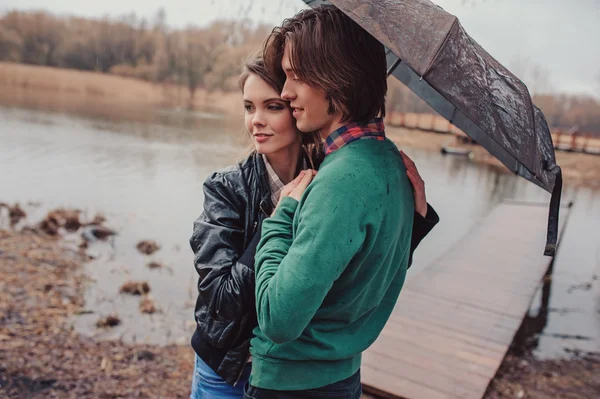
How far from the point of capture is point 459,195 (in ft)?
57.9

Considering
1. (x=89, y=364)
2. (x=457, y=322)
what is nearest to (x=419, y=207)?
(x=457, y=322)

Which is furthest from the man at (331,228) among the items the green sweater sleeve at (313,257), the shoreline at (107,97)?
the shoreline at (107,97)

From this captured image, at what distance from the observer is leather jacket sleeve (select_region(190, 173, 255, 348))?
146 cm

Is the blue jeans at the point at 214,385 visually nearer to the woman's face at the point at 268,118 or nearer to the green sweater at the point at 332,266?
the green sweater at the point at 332,266

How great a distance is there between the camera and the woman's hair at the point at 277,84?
Result: 1651 millimetres

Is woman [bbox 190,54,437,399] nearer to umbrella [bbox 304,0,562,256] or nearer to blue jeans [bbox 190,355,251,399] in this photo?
blue jeans [bbox 190,355,251,399]

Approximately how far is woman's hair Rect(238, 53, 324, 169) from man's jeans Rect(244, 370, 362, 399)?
0.71m

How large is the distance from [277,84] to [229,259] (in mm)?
572

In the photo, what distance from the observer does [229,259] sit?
1.49 metres

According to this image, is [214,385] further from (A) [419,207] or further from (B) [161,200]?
(B) [161,200]

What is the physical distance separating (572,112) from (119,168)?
28.6 m

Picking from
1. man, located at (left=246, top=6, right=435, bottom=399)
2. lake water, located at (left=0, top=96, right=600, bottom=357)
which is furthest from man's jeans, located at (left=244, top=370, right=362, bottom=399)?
lake water, located at (left=0, top=96, right=600, bottom=357)

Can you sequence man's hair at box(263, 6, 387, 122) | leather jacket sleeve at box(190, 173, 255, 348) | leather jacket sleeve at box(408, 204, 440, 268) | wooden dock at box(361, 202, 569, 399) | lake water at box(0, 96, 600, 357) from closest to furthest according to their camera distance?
1. man's hair at box(263, 6, 387, 122)
2. leather jacket sleeve at box(190, 173, 255, 348)
3. leather jacket sleeve at box(408, 204, 440, 268)
4. wooden dock at box(361, 202, 569, 399)
5. lake water at box(0, 96, 600, 357)

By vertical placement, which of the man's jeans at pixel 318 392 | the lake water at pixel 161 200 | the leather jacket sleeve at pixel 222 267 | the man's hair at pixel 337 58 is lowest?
the lake water at pixel 161 200
